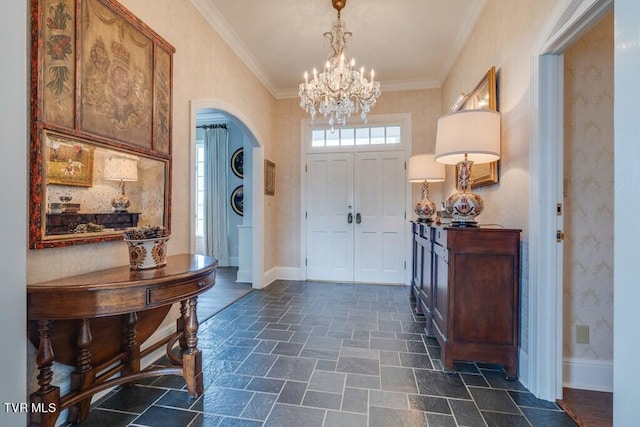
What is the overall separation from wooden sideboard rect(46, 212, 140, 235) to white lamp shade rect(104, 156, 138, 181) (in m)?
0.24

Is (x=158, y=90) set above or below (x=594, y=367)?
above

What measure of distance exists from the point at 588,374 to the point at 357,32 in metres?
3.73

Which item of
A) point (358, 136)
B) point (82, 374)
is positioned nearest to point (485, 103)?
→ point (358, 136)

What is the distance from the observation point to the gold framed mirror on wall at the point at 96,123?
1.46 meters

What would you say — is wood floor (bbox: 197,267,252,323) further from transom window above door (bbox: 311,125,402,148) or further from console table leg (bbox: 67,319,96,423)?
transom window above door (bbox: 311,125,402,148)

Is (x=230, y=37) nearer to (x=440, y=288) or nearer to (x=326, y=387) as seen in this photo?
(x=440, y=288)

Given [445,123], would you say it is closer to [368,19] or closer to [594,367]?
[368,19]

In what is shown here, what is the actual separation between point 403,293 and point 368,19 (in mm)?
3500

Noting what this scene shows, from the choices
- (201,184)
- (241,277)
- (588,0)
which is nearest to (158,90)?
(588,0)

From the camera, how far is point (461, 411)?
5.53ft

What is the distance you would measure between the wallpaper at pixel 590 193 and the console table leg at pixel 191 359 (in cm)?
246

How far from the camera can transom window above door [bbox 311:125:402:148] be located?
15.4ft

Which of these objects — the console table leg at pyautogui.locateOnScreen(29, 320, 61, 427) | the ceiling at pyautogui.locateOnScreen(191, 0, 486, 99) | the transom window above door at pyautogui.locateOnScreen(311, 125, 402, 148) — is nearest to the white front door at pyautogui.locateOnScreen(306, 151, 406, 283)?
the transom window above door at pyautogui.locateOnScreen(311, 125, 402, 148)

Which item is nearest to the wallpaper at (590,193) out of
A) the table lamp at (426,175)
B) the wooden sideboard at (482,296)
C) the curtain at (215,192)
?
the wooden sideboard at (482,296)
